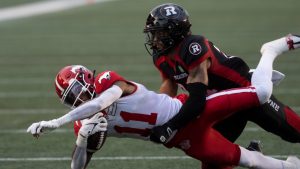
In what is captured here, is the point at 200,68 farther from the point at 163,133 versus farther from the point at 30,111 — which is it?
the point at 30,111

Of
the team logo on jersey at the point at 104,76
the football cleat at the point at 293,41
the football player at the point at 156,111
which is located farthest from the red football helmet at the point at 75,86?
the football cleat at the point at 293,41

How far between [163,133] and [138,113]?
234mm

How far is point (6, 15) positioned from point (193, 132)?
16.9 metres

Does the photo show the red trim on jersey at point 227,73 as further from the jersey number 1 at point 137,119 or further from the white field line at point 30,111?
the white field line at point 30,111

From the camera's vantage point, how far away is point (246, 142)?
7.48 meters

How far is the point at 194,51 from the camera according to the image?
552 centimetres

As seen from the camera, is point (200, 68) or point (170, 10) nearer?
point (200, 68)

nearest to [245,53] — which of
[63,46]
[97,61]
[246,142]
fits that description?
[97,61]

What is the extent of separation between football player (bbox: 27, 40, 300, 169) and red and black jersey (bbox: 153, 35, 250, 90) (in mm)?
212

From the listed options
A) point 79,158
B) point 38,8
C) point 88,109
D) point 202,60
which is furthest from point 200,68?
point 38,8

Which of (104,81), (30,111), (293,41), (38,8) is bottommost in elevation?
(38,8)

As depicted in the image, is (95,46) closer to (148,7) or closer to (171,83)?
(148,7)

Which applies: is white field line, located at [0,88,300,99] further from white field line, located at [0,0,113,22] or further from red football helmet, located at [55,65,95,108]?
white field line, located at [0,0,113,22]

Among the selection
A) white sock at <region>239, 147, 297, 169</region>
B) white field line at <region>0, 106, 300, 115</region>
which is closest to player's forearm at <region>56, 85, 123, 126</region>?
white sock at <region>239, 147, 297, 169</region>
